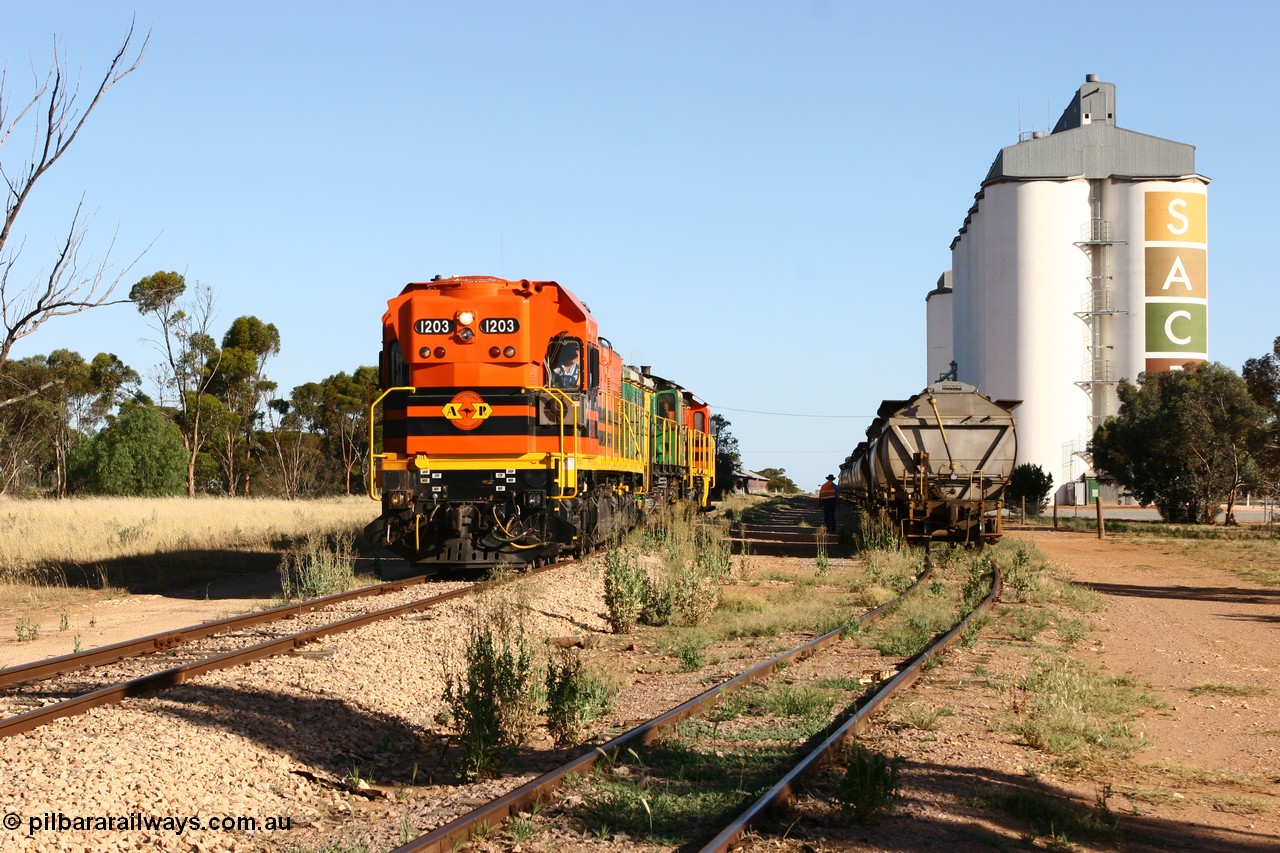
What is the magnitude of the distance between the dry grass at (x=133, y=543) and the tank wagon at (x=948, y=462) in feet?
38.3

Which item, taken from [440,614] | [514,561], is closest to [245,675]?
[440,614]

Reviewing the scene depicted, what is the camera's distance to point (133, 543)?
2281 cm

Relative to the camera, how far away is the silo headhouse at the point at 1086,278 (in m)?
68.1

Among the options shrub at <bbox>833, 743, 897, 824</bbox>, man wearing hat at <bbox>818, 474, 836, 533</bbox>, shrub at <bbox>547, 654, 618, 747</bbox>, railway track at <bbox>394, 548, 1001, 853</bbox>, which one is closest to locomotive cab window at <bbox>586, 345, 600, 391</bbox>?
railway track at <bbox>394, 548, 1001, 853</bbox>

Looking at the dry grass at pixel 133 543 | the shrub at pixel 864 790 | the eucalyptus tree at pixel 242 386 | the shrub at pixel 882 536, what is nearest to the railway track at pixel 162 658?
the shrub at pixel 864 790

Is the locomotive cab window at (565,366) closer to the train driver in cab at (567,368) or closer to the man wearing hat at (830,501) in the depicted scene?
the train driver in cab at (567,368)

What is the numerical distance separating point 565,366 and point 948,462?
8.45 meters

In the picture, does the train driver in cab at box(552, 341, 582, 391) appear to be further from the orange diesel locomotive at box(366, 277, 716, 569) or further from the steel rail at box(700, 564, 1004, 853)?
the steel rail at box(700, 564, 1004, 853)

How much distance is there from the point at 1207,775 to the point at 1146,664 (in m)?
4.53

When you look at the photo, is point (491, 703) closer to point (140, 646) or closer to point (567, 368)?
point (140, 646)

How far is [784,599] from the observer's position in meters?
16.5

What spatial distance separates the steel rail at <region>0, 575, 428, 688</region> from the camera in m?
9.44

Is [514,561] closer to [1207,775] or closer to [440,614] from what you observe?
[440,614]

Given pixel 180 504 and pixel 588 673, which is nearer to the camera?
pixel 588 673
